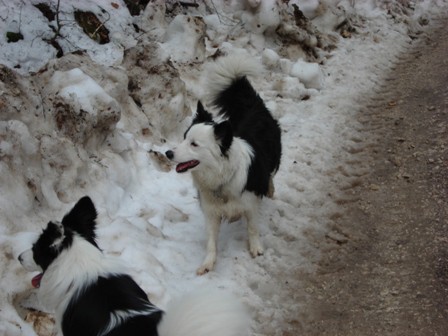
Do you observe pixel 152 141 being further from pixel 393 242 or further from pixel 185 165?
pixel 393 242

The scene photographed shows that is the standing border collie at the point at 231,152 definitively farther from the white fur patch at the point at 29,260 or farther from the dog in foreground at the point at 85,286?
the white fur patch at the point at 29,260

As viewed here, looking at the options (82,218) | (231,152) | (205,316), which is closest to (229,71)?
(231,152)

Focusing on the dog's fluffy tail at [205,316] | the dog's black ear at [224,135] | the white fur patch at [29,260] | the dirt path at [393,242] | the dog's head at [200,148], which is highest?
the dog's fluffy tail at [205,316]

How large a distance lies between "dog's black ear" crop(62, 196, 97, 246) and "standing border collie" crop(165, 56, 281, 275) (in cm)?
109

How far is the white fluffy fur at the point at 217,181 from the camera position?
382cm

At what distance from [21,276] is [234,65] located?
274cm

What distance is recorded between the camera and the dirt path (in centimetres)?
354

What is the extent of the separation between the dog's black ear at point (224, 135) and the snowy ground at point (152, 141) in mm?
Answer: 1056

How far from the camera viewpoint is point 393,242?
14.2ft

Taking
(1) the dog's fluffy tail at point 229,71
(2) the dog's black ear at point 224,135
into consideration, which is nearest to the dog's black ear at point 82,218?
(2) the dog's black ear at point 224,135

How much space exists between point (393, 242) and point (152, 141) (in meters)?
2.82

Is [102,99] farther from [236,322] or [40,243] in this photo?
[236,322]

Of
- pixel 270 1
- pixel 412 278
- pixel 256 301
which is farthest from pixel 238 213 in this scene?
pixel 270 1

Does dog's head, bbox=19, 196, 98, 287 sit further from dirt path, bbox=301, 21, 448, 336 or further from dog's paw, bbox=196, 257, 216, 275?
dirt path, bbox=301, 21, 448, 336
